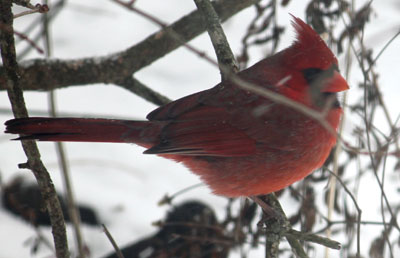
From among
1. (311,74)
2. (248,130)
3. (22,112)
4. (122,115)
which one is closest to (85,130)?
(22,112)

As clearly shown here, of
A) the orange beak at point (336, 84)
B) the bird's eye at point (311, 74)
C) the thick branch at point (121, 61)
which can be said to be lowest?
the orange beak at point (336, 84)

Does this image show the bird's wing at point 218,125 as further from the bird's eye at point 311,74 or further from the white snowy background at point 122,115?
the white snowy background at point 122,115

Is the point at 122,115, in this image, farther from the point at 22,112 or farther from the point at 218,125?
the point at 22,112

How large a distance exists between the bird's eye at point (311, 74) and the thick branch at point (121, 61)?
538 millimetres

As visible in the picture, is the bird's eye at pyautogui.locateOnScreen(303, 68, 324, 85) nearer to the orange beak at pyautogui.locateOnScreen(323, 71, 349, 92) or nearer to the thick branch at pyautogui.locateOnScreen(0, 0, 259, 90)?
the orange beak at pyautogui.locateOnScreen(323, 71, 349, 92)

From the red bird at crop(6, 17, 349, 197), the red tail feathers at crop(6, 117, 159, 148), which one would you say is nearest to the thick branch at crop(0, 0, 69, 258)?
the red tail feathers at crop(6, 117, 159, 148)

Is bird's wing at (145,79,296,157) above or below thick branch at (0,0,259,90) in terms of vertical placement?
below

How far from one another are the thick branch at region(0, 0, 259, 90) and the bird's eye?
54 centimetres

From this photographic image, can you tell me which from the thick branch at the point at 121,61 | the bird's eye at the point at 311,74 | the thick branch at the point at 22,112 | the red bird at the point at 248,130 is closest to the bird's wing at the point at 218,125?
the red bird at the point at 248,130

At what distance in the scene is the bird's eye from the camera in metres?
2.50

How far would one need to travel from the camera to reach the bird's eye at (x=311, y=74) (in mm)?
2500

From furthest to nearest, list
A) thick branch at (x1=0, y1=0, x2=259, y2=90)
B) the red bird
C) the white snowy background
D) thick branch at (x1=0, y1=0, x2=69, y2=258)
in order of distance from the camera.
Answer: the white snowy background < thick branch at (x1=0, y1=0, x2=259, y2=90) < the red bird < thick branch at (x1=0, y1=0, x2=69, y2=258)

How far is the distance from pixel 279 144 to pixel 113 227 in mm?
1281

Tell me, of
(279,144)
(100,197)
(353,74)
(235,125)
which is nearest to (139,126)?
(235,125)
